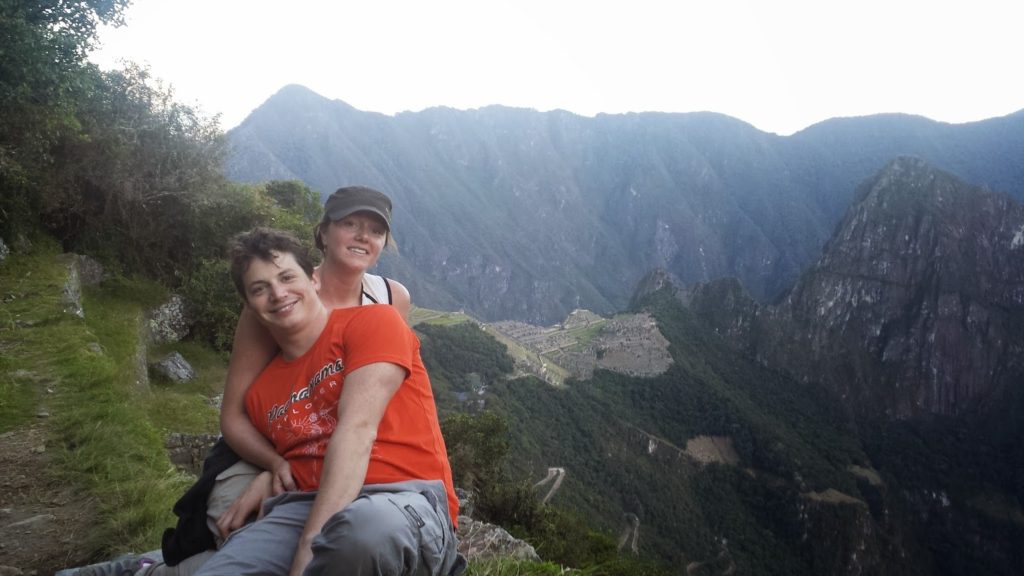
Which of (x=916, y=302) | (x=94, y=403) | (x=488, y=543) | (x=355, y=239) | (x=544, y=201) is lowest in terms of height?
(x=916, y=302)

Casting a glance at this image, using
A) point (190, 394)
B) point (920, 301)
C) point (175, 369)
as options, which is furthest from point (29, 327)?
point (920, 301)

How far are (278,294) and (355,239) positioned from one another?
0.67 m

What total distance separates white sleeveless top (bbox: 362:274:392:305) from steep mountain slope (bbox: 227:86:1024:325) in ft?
437

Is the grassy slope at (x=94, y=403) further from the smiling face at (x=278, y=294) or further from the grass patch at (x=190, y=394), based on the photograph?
the smiling face at (x=278, y=294)

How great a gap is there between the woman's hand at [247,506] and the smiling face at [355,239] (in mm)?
1121

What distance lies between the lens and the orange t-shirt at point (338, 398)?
2.21 metres

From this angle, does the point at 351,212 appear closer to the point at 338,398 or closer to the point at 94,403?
the point at 338,398

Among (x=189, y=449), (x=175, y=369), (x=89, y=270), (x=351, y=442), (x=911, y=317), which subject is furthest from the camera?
(x=911, y=317)

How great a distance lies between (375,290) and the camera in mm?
3420

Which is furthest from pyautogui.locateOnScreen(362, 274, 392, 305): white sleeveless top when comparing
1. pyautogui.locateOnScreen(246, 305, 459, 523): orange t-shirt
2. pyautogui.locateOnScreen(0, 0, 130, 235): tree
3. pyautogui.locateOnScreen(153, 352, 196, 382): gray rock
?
pyautogui.locateOnScreen(0, 0, 130, 235): tree

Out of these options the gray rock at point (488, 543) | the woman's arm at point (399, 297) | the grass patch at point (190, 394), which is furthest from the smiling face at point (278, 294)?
the grass patch at point (190, 394)

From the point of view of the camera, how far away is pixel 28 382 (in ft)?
17.4

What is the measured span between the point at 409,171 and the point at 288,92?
126 feet

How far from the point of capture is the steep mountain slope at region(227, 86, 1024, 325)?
15312 centimetres
